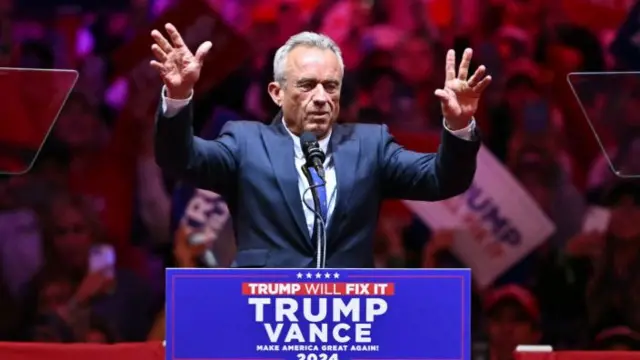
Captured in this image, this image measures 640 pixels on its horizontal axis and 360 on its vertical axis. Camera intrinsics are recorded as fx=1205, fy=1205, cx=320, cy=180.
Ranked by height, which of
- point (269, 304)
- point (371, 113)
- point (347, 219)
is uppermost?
point (371, 113)

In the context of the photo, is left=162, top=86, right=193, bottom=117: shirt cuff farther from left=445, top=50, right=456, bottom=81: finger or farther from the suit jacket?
left=445, top=50, right=456, bottom=81: finger

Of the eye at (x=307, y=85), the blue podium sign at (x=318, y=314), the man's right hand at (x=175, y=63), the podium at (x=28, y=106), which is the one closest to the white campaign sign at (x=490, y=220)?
the podium at (x=28, y=106)

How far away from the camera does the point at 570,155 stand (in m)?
4.34

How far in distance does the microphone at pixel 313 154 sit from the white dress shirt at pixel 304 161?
9 centimetres

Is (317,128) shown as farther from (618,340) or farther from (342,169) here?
(618,340)

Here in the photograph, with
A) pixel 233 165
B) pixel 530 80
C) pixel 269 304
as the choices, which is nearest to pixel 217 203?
pixel 530 80

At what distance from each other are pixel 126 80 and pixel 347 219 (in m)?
2.22

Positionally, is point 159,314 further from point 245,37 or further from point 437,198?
point 437,198

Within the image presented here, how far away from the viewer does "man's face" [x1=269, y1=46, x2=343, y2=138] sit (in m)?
2.45

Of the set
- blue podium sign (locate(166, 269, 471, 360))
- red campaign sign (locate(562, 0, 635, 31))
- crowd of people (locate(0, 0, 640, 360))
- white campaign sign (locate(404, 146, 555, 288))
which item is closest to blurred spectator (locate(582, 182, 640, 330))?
crowd of people (locate(0, 0, 640, 360))

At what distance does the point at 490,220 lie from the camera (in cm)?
432

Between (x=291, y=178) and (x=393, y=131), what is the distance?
1910mm

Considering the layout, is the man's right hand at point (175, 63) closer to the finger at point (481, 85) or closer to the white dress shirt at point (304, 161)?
the white dress shirt at point (304, 161)

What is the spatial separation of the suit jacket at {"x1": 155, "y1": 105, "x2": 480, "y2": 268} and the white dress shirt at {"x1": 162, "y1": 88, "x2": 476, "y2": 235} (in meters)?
0.01
